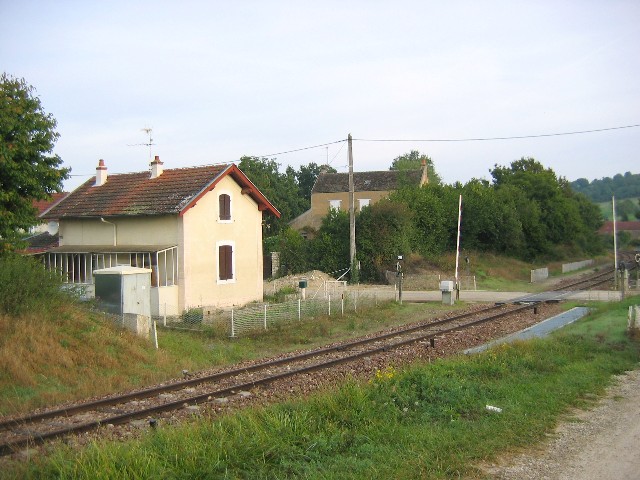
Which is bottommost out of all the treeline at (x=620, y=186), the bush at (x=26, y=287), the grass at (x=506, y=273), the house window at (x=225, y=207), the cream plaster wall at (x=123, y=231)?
the grass at (x=506, y=273)

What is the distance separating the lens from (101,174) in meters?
31.1

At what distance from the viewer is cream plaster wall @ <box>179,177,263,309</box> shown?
25.7 metres

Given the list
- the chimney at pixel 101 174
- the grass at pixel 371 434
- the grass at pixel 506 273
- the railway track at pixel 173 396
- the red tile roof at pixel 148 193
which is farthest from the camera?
the grass at pixel 506 273

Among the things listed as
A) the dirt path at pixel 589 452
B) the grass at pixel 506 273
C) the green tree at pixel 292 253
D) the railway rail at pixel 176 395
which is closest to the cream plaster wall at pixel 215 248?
the railway rail at pixel 176 395

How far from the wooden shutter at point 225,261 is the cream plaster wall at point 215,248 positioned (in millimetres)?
242

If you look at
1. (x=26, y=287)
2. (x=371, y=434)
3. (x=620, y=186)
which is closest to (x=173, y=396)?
(x=371, y=434)

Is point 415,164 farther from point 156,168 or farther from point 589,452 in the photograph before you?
point 589,452

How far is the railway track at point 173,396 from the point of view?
9430mm

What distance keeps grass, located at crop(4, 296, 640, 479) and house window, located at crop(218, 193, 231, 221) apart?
57.8ft

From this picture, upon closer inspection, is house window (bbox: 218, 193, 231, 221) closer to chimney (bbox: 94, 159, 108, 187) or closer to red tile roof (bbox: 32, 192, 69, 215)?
red tile roof (bbox: 32, 192, 69, 215)

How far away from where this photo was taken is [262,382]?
12.7m

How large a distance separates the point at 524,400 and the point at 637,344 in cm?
643

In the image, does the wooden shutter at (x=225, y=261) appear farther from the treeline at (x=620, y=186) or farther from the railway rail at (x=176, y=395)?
the treeline at (x=620, y=186)

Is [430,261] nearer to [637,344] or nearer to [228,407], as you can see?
[637,344]
